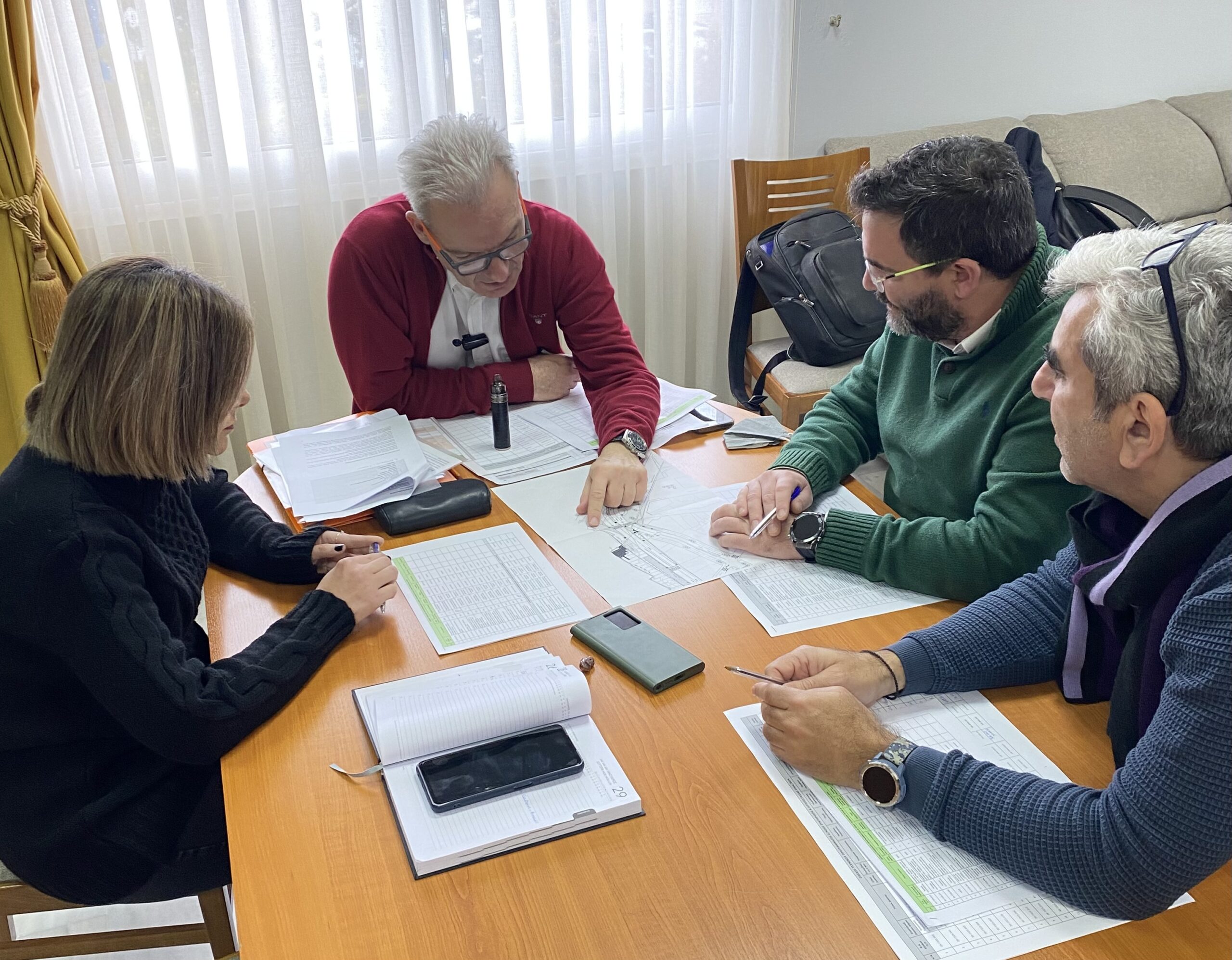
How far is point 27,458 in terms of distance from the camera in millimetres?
1188

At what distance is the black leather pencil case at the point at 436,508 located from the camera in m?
1.60

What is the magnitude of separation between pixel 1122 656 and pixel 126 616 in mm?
1102

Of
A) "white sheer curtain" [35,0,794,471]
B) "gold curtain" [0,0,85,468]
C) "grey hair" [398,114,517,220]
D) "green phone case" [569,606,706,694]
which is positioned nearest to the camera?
"green phone case" [569,606,706,694]

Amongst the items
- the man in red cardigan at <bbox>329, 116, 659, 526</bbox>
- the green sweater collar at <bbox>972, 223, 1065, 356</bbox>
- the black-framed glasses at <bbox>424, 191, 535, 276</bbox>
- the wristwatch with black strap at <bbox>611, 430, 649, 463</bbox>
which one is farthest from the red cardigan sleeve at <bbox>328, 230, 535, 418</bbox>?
the green sweater collar at <bbox>972, 223, 1065, 356</bbox>

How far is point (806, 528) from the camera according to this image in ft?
4.89

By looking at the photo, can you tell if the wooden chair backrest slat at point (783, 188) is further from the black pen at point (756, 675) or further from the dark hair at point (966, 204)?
the black pen at point (756, 675)

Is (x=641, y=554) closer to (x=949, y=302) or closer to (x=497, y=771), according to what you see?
(x=497, y=771)

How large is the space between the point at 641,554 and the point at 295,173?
6.16 feet

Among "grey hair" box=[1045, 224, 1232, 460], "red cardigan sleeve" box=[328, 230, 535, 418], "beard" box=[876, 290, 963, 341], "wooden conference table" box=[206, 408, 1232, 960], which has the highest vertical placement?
"grey hair" box=[1045, 224, 1232, 460]

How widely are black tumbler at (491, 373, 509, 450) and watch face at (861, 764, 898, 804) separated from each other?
3.40ft

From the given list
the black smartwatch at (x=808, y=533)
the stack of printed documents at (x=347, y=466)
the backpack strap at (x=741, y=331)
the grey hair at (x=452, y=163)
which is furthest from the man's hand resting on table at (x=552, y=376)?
the backpack strap at (x=741, y=331)

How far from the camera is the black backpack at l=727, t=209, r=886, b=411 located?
9.25 ft

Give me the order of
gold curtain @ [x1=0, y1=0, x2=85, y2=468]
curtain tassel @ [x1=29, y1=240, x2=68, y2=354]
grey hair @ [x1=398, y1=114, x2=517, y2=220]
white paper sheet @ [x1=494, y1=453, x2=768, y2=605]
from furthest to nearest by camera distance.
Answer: curtain tassel @ [x1=29, y1=240, x2=68, y2=354] < gold curtain @ [x1=0, y1=0, x2=85, y2=468] < grey hair @ [x1=398, y1=114, x2=517, y2=220] < white paper sheet @ [x1=494, y1=453, x2=768, y2=605]

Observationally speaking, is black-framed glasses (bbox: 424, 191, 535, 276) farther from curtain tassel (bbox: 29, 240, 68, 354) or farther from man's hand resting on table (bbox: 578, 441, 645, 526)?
curtain tassel (bbox: 29, 240, 68, 354)
